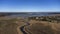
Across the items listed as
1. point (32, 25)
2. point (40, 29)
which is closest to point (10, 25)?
point (32, 25)

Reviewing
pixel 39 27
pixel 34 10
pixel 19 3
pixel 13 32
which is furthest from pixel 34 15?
pixel 13 32

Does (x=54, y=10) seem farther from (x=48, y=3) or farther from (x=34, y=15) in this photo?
(x=34, y=15)

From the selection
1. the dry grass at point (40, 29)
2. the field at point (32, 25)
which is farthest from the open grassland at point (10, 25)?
the dry grass at point (40, 29)

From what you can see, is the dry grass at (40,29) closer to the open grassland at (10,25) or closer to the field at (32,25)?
the field at (32,25)

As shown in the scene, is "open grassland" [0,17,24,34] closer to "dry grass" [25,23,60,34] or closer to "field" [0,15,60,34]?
"field" [0,15,60,34]

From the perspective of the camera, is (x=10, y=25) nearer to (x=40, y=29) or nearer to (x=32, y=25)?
(x=32, y=25)

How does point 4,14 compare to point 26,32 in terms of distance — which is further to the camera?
point 4,14

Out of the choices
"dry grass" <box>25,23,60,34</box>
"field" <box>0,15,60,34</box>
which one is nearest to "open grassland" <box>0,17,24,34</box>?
"field" <box>0,15,60,34</box>

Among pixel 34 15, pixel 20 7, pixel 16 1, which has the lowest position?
pixel 34 15

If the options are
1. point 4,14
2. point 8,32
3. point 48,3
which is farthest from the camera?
point 48,3

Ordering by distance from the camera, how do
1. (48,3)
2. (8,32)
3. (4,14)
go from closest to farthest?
(8,32) → (4,14) → (48,3)

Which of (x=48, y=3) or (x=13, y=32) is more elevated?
(x=48, y=3)
